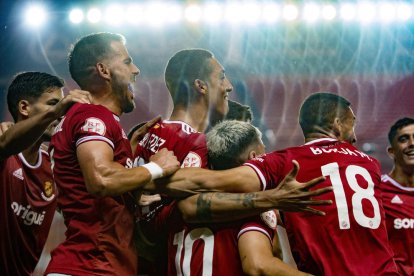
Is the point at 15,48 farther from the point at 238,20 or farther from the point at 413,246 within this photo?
the point at 413,246

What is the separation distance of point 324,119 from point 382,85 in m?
5.60

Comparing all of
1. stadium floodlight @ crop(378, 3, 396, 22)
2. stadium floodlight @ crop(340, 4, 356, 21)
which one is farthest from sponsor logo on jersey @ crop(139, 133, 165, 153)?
stadium floodlight @ crop(378, 3, 396, 22)

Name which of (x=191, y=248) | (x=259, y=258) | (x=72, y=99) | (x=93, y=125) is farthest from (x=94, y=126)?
(x=259, y=258)

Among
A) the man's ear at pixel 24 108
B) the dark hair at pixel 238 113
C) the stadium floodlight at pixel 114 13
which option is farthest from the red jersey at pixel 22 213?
the stadium floodlight at pixel 114 13

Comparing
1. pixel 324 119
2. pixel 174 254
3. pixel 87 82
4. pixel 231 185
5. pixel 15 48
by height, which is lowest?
pixel 174 254

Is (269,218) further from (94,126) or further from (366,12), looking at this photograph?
(366,12)

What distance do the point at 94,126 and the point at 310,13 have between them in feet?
20.5

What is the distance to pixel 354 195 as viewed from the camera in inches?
119

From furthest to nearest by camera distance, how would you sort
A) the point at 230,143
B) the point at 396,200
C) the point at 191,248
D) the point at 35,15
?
the point at 35,15 → the point at 396,200 → the point at 230,143 → the point at 191,248

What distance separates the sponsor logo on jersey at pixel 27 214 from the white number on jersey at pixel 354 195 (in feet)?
5.98

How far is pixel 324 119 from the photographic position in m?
3.38

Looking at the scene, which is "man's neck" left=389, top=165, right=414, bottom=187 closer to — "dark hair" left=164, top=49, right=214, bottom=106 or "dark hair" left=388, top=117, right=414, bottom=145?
"dark hair" left=388, top=117, right=414, bottom=145

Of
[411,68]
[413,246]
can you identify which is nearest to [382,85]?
[411,68]

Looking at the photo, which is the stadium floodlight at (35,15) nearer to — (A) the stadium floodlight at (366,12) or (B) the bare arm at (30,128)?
(A) the stadium floodlight at (366,12)
